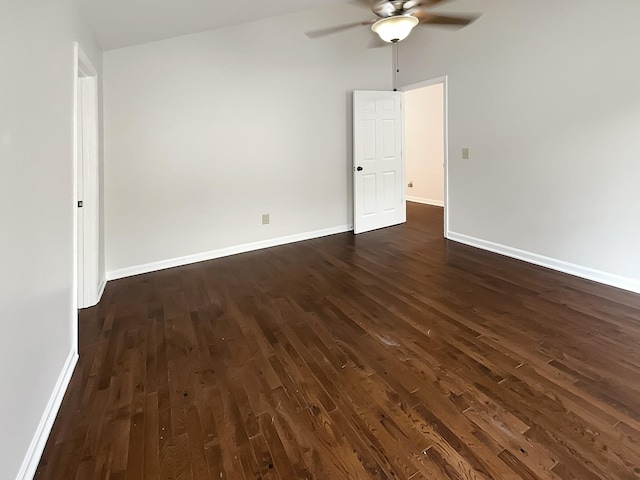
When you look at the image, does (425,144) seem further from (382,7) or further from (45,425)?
(45,425)

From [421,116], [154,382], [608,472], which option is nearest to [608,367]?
[608,472]

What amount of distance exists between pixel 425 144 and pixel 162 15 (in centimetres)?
561

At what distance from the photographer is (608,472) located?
1.45 metres

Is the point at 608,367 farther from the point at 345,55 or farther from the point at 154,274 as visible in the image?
the point at 345,55

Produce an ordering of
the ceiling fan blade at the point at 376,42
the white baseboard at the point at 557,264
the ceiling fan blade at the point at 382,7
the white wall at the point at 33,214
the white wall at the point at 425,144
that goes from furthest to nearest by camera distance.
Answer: the white wall at the point at 425,144 < the ceiling fan blade at the point at 376,42 < the white baseboard at the point at 557,264 < the ceiling fan blade at the point at 382,7 < the white wall at the point at 33,214

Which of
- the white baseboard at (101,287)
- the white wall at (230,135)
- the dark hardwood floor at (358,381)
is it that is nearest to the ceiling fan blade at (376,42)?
the white wall at (230,135)

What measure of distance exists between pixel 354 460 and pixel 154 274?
122 inches

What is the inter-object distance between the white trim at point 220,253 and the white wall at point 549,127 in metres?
1.76

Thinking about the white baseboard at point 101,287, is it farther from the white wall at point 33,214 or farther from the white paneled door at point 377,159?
the white paneled door at point 377,159

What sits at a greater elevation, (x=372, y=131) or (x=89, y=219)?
(x=372, y=131)

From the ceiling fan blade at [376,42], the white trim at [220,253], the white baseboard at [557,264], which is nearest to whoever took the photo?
the white baseboard at [557,264]

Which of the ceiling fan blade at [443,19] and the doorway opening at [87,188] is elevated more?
the ceiling fan blade at [443,19]

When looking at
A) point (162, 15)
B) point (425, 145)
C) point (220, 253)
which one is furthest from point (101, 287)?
point (425, 145)

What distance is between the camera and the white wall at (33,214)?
1360mm
